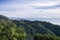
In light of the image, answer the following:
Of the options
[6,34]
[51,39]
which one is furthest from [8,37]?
[51,39]

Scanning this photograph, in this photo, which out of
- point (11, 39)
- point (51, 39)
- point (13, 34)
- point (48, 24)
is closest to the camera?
point (11, 39)

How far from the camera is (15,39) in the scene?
51.4 metres

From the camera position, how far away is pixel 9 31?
181ft

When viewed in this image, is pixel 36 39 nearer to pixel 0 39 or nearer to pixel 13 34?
pixel 13 34

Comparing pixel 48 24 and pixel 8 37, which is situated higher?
pixel 8 37

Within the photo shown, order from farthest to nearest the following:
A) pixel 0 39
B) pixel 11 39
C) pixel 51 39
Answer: pixel 51 39 < pixel 11 39 < pixel 0 39

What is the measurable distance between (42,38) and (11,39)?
10715 millimetres

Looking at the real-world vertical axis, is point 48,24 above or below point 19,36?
below

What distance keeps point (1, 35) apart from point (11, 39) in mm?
3096

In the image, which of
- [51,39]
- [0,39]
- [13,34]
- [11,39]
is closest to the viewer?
[0,39]

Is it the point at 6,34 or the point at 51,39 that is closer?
the point at 6,34

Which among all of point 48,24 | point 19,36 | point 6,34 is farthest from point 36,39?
point 48,24

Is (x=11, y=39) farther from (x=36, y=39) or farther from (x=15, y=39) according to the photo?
(x=36, y=39)

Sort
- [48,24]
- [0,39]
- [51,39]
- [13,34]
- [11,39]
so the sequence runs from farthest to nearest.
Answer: [48,24], [51,39], [13,34], [11,39], [0,39]
